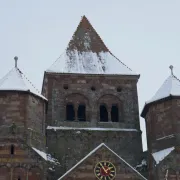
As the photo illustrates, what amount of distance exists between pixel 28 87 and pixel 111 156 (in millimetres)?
6668

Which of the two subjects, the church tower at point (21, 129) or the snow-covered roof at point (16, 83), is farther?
the snow-covered roof at point (16, 83)

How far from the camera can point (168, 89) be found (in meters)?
38.9

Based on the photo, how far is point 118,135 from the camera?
1612 inches

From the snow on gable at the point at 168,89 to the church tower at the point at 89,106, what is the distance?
11.6 feet

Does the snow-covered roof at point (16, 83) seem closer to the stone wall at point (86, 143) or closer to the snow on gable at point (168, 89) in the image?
the stone wall at point (86, 143)

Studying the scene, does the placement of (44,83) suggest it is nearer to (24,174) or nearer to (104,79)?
(104,79)

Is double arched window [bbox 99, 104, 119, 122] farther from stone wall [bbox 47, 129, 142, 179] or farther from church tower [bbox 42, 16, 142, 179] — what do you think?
stone wall [bbox 47, 129, 142, 179]

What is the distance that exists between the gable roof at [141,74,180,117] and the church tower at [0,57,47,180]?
6.83 meters

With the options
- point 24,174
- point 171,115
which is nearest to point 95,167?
A: point 24,174

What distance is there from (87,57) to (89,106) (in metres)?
5.24

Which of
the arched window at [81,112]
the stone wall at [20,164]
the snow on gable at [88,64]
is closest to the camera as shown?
the stone wall at [20,164]

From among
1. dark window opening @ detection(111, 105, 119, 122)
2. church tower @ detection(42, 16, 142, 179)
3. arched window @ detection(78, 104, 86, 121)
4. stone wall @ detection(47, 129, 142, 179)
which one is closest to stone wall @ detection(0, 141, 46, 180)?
Answer: church tower @ detection(42, 16, 142, 179)

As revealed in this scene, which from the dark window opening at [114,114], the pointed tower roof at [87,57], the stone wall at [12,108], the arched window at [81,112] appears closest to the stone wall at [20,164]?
the stone wall at [12,108]

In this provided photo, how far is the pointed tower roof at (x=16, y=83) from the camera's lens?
3700cm
